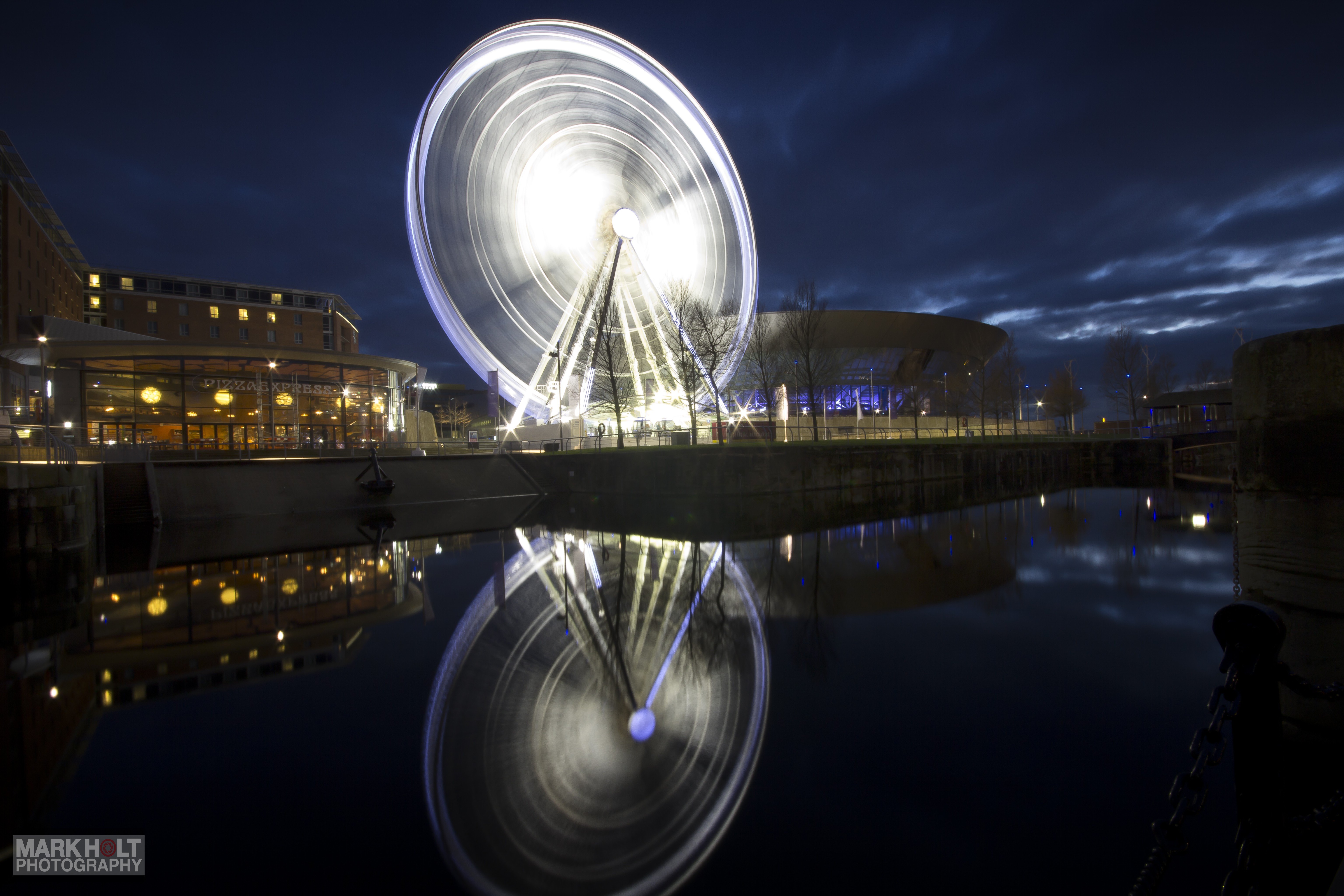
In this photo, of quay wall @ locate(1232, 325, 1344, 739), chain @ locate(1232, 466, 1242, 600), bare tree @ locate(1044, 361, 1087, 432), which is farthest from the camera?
bare tree @ locate(1044, 361, 1087, 432)

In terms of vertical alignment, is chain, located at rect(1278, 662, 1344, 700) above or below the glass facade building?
below

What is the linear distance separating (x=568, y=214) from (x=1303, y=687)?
33.6 metres

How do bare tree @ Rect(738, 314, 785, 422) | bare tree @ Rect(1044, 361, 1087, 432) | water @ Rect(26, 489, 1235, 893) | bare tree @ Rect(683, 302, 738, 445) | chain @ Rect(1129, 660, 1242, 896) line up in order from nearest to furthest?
chain @ Rect(1129, 660, 1242, 896), water @ Rect(26, 489, 1235, 893), bare tree @ Rect(683, 302, 738, 445), bare tree @ Rect(738, 314, 785, 422), bare tree @ Rect(1044, 361, 1087, 432)

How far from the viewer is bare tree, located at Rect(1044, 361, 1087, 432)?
6259cm

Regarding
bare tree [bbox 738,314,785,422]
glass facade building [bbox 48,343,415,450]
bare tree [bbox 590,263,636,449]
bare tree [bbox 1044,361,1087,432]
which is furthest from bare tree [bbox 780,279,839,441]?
bare tree [bbox 1044,361,1087,432]

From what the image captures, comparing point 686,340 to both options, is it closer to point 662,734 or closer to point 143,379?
point 143,379

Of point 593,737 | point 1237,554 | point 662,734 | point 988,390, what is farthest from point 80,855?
point 988,390

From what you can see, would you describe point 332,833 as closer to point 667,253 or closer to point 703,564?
point 703,564

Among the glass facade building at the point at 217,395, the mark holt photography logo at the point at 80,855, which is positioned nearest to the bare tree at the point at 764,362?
the glass facade building at the point at 217,395

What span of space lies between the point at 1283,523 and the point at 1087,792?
2049mm

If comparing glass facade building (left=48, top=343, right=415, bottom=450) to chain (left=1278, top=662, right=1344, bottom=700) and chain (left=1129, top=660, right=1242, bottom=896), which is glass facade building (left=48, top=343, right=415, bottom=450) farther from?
chain (left=1278, top=662, right=1344, bottom=700)

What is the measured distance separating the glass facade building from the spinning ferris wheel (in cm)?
838

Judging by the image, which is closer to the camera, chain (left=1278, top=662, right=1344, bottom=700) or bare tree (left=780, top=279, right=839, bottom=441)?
chain (left=1278, top=662, right=1344, bottom=700)

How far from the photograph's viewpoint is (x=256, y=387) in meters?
→ 34.6
